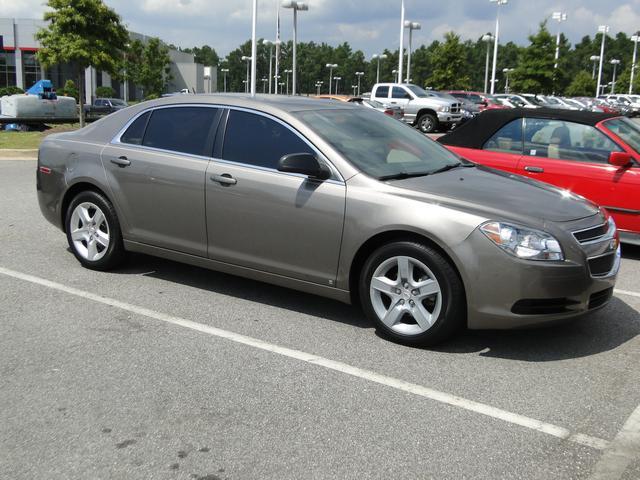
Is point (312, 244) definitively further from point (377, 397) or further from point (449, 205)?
point (377, 397)

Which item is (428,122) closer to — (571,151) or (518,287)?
(571,151)

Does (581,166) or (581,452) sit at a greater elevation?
(581,166)

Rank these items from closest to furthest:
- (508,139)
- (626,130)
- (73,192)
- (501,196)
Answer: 1. (501,196)
2. (73,192)
3. (626,130)
4. (508,139)

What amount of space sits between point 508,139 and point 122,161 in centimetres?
453

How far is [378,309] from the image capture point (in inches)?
183

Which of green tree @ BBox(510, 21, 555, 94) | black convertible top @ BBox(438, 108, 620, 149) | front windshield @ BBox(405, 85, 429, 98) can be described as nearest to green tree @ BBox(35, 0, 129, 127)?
front windshield @ BBox(405, 85, 429, 98)

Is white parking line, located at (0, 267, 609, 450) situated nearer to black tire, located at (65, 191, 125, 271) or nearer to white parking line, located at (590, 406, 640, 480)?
white parking line, located at (590, 406, 640, 480)


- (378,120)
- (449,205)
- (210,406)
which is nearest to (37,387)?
(210,406)

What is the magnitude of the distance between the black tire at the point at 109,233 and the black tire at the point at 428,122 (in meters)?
24.0

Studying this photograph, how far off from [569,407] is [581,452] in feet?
1.66

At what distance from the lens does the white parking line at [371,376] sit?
341 cm

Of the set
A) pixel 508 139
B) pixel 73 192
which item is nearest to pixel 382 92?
pixel 508 139

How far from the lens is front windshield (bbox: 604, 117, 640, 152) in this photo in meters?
7.62

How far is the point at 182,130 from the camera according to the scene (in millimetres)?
5699
